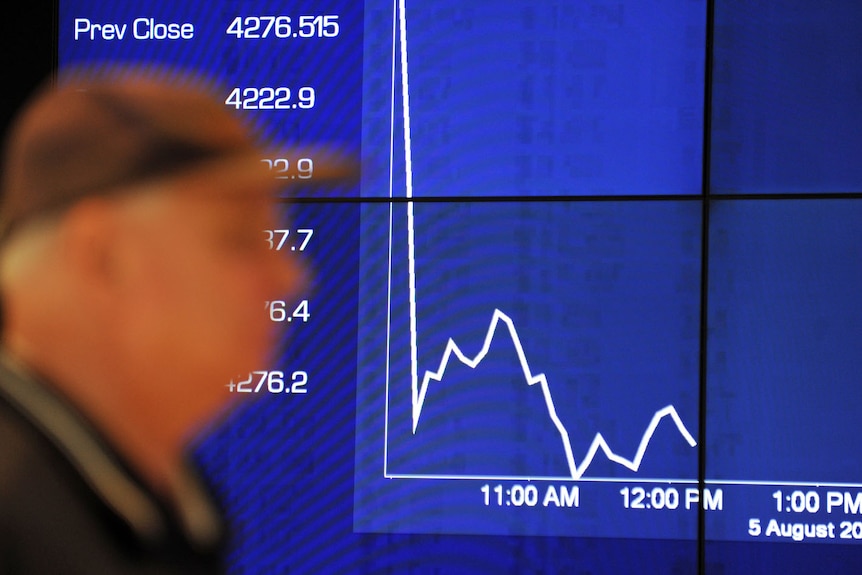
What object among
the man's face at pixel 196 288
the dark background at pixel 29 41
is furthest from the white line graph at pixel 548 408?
the man's face at pixel 196 288

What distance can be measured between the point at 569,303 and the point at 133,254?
3.06 m

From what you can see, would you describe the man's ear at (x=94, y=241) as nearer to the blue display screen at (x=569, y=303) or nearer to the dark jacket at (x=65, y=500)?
the dark jacket at (x=65, y=500)

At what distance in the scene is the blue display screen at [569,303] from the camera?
11.6 ft

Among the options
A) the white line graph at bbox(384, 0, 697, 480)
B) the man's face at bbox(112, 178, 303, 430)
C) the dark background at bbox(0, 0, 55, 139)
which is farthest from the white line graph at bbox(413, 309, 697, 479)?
the man's face at bbox(112, 178, 303, 430)

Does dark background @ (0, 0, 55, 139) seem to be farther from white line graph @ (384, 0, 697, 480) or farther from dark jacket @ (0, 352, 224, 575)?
dark jacket @ (0, 352, 224, 575)

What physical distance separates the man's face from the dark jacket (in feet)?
0.15

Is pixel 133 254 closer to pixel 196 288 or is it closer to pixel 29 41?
pixel 196 288

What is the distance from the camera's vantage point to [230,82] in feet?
12.6

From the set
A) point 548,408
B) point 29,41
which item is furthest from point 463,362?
point 29,41

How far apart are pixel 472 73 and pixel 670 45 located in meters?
0.56

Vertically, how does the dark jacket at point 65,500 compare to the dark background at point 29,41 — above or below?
below

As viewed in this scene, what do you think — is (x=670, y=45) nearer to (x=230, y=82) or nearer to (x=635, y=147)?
(x=635, y=147)

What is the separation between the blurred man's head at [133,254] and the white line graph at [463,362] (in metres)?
3.01

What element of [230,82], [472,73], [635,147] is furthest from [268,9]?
[635,147]
